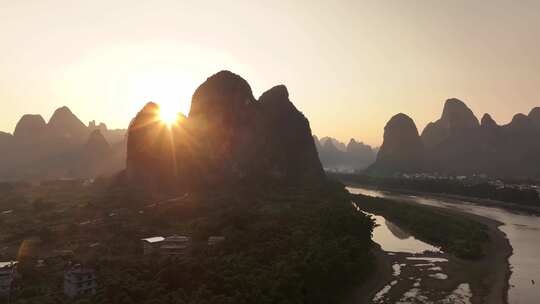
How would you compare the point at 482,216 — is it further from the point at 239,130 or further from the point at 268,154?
the point at 239,130

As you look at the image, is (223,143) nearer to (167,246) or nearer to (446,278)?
(167,246)

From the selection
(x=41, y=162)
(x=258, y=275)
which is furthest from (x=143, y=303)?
(x=41, y=162)

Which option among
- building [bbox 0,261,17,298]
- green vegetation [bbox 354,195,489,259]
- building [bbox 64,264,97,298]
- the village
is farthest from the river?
building [bbox 0,261,17,298]

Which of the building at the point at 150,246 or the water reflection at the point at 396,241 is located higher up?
the building at the point at 150,246

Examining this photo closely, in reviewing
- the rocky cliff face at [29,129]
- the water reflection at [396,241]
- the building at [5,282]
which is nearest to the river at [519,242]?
the water reflection at [396,241]

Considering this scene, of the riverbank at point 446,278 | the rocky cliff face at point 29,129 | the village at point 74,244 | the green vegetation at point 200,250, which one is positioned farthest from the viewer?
the rocky cliff face at point 29,129

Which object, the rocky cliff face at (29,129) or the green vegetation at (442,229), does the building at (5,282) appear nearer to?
the green vegetation at (442,229)

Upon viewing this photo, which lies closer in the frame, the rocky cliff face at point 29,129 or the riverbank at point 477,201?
the riverbank at point 477,201
